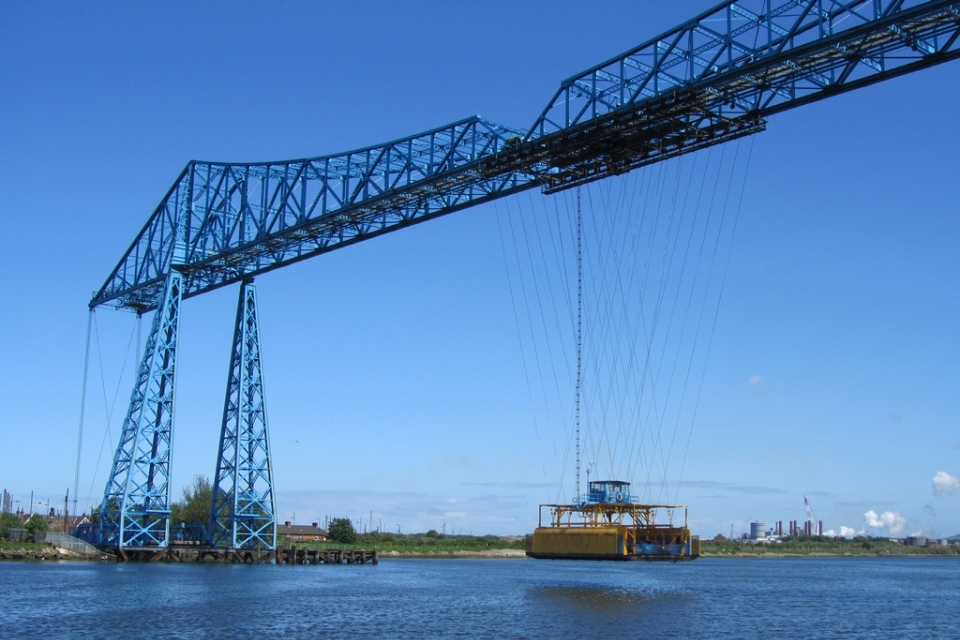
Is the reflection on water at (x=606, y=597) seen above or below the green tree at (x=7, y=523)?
below

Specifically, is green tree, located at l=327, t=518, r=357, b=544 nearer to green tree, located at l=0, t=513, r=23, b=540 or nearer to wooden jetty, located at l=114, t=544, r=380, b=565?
green tree, located at l=0, t=513, r=23, b=540

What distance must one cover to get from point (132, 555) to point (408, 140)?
27143mm

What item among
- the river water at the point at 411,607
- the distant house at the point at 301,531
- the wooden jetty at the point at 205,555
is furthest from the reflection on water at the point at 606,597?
the distant house at the point at 301,531

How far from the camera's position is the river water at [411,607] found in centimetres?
2841

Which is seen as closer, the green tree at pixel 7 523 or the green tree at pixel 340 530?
the green tree at pixel 7 523

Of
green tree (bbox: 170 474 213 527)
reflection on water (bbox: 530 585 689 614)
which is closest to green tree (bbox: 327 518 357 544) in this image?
green tree (bbox: 170 474 213 527)

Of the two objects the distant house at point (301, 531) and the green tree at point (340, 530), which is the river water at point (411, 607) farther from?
the distant house at point (301, 531)

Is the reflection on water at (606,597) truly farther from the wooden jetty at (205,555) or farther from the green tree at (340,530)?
the green tree at (340,530)

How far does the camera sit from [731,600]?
143 feet

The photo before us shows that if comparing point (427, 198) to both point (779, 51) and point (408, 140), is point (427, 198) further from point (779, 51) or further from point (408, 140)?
point (779, 51)

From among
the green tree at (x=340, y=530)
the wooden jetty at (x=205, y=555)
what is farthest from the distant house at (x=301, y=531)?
the wooden jetty at (x=205, y=555)

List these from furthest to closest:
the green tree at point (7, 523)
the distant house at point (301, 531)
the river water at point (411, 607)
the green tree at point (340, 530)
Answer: the distant house at point (301, 531) < the green tree at point (340, 530) < the green tree at point (7, 523) < the river water at point (411, 607)

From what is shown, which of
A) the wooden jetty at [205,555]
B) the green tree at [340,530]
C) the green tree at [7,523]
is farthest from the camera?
the green tree at [340,530]

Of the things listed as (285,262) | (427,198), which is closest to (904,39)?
(427,198)
